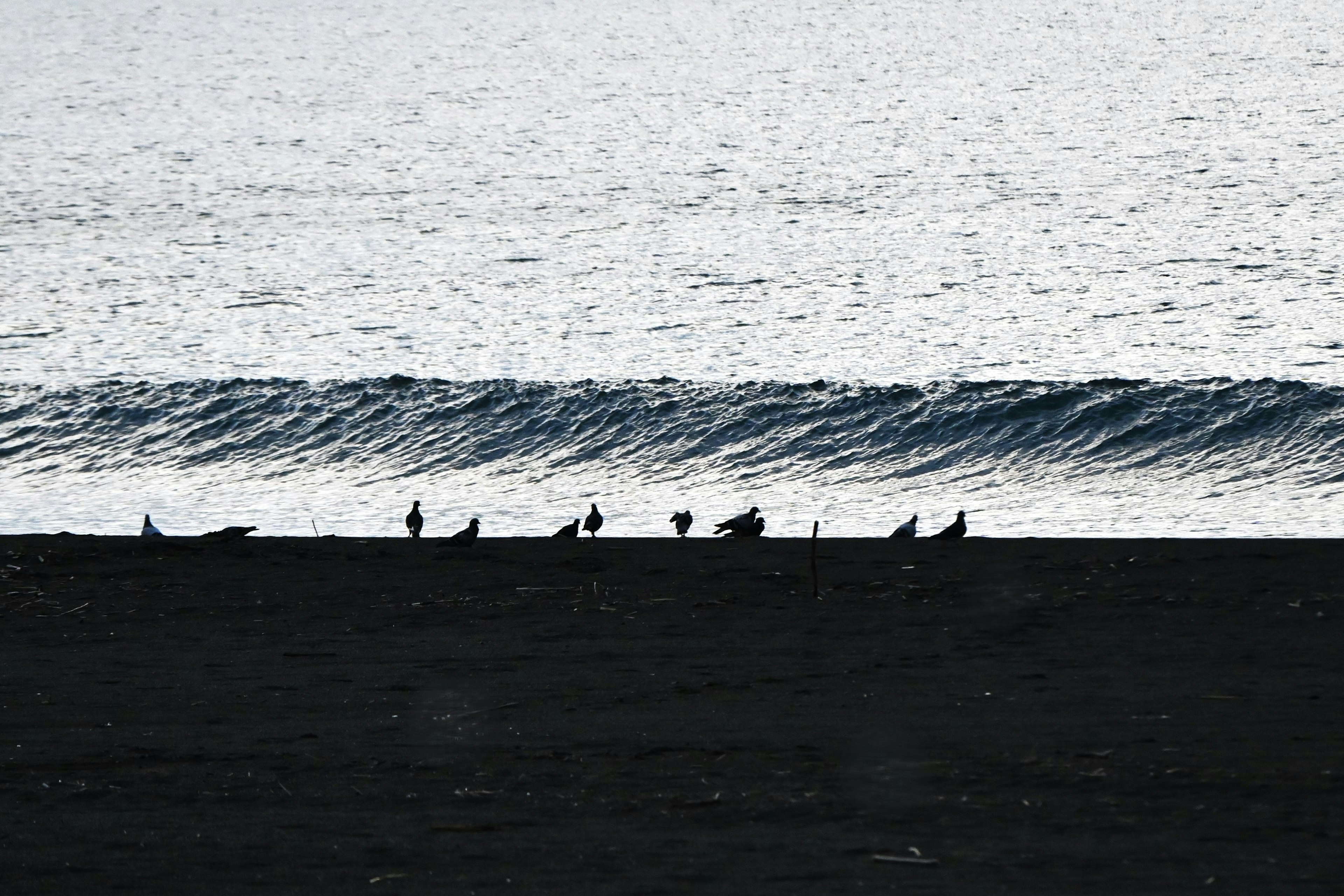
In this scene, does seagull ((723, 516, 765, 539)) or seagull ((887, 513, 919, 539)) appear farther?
seagull ((723, 516, 765, 539))

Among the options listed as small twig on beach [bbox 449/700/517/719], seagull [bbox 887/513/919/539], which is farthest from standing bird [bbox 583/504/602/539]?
small twig on beach [bbox 449/700/517/719]

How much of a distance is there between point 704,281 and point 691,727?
3154 cm

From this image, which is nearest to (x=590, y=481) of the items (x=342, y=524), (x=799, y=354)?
(x=342, y=524)

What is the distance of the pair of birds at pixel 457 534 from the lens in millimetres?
15891

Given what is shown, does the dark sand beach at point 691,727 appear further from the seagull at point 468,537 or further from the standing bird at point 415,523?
the standing bird at point 415,523

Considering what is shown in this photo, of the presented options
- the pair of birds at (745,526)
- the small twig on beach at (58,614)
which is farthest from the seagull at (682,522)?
the small twig on beach at (58,614)

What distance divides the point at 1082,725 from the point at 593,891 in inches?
127

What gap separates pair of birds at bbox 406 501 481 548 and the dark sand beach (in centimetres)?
196

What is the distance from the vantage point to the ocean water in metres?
24.2

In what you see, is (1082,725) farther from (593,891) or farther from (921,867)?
(593,891)

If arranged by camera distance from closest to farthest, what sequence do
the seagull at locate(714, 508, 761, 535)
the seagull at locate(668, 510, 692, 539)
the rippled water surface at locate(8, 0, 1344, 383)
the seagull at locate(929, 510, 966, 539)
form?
the seagull at locate(929, 510, 966, 539) → the seagull at locate(714, 508, 761, 535) → the seagull at locate(668, 510, 692, 539) → the rippled water surface at locate(8, 0, 1344, 383)

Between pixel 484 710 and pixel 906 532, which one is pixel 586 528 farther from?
pixel 484 710

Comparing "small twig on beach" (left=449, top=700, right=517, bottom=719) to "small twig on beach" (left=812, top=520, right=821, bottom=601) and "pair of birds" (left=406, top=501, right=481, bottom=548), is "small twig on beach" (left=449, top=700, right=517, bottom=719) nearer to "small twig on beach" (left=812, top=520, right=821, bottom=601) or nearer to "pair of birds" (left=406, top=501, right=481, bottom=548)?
"small twig on beach" (left=812, top=520, right=821, bottom=601)

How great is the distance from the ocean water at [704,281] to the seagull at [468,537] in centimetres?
450
